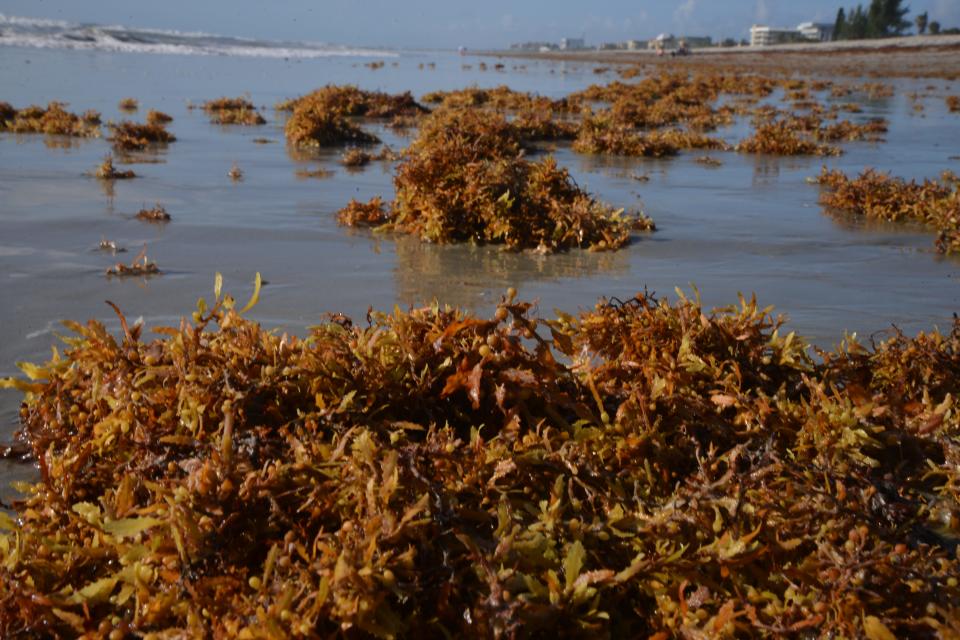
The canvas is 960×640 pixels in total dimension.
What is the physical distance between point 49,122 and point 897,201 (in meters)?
8.75

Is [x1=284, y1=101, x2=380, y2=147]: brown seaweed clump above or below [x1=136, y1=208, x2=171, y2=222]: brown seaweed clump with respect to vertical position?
above

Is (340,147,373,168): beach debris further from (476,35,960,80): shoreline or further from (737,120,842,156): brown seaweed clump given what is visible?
(476,35,960,80): shoreline

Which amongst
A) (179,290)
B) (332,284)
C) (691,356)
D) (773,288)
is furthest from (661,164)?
(691,356)

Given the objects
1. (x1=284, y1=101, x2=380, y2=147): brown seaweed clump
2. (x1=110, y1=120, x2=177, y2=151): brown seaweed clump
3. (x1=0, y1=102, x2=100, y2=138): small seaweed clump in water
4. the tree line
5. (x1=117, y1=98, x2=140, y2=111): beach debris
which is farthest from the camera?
the tree line

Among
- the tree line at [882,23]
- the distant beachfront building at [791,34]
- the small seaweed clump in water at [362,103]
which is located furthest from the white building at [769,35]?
the small seaweed clump in water at [362,103]

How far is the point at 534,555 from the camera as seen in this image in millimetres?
1523

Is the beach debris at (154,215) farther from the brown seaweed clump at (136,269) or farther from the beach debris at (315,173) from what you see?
the beach debris at (315,173)

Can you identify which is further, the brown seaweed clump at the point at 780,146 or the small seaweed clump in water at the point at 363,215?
the brown seaweed clump at the point at 780,146

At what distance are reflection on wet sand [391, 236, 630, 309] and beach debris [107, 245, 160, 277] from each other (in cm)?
126

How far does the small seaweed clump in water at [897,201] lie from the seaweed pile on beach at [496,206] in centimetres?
185

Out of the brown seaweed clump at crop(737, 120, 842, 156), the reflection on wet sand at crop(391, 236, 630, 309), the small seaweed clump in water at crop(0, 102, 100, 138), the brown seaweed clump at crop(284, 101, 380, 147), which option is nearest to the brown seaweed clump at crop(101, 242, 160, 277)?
the reflection on wet sand at crop(391, 236, 630, 309)

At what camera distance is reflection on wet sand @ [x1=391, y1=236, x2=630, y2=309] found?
3.93 m

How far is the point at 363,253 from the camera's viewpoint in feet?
15.1

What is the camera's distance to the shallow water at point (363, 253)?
3.62 m
